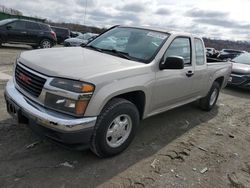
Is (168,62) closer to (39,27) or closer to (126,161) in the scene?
(126,161)

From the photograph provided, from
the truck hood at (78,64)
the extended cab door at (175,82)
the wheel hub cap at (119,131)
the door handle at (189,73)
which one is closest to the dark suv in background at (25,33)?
the truck hood at (78,64)

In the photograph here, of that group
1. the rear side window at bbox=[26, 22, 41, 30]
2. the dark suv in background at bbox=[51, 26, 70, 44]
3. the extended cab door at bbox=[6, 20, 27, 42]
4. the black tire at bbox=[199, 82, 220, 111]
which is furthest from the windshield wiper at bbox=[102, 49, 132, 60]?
the dark suv in background at bbox=[51, 26, 70, 44]

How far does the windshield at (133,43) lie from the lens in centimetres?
446

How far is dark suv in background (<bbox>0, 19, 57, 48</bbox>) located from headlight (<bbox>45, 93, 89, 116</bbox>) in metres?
14.6

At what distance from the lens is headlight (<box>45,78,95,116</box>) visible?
3295 millimetres

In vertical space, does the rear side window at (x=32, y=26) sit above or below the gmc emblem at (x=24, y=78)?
below

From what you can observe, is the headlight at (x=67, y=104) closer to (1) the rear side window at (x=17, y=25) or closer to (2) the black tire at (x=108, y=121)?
(2) the black tire at (x=108, y=121)

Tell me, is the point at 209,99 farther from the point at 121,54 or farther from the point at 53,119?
the point at 53,119

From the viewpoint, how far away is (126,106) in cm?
389

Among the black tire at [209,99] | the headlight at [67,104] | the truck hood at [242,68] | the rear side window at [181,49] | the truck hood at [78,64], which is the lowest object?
the black tire at [209,99]

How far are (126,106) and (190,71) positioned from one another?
6.06ft

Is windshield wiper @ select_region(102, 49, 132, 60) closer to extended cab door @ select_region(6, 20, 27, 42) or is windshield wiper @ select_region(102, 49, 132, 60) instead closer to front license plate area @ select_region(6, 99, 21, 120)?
front license plate area @ select_region(6, 99, 21, 120)

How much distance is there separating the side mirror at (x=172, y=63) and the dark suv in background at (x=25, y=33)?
47.1 feet

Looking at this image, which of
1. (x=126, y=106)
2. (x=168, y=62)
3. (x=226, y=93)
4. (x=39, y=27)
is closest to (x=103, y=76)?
(x=126, y=106)
